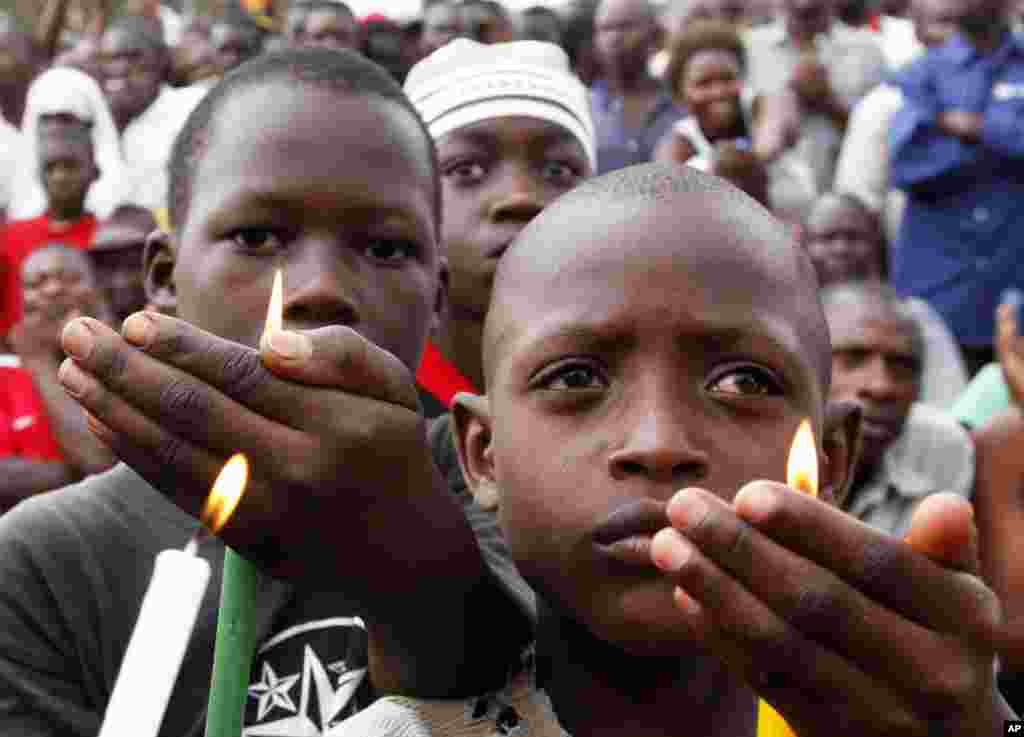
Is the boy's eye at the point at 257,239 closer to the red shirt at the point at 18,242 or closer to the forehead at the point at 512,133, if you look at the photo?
the forehead at the point at 512,133

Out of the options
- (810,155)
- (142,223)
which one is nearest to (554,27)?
(810,155)

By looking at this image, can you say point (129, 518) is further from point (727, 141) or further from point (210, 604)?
point (727, 141)

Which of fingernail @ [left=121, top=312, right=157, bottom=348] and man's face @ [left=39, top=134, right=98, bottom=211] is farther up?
man's face @ [left=39, top=134, right=98, bottom=211]

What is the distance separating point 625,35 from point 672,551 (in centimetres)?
784

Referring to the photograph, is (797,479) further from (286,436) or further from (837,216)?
(837,216)

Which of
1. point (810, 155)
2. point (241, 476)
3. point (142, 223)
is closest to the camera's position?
point (241, 476)

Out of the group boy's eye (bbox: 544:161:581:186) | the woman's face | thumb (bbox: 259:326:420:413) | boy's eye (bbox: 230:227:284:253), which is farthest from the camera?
the woman's face

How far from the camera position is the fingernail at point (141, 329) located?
138 centimetres

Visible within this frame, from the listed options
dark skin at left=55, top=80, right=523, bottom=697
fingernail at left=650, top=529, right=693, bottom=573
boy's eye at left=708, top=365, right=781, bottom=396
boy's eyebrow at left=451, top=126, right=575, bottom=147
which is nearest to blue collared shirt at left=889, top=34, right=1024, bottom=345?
boy's eyebrow at left=451, top=126, right=575, bottom=147

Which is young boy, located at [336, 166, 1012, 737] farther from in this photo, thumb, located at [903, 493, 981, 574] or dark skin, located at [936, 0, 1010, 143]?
dark skin, located at [936, 0, 1010, 143]

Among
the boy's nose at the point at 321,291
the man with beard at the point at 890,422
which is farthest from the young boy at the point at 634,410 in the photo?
the man with beard at the point at 890,422

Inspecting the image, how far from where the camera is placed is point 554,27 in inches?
376

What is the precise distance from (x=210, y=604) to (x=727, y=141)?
18.1ft

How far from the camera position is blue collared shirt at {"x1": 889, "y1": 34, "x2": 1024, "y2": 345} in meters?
7.53
